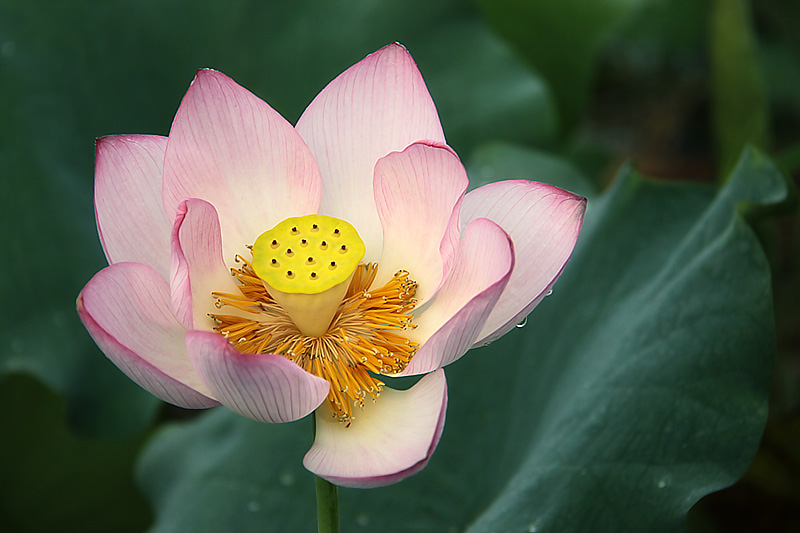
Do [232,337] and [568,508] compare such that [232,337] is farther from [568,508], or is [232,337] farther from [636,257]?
[636,257]

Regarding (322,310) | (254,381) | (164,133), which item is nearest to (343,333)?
(322,310)

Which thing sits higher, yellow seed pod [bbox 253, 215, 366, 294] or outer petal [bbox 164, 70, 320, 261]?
outer petal [bbox 164, 70, 320, 261]

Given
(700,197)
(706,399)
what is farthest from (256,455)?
(700,197)

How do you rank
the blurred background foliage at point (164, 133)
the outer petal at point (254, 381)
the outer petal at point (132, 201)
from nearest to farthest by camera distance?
the outer petal at point (254, 381)
the outer petal at point (132, 201)
the blurred background foliage at point (164, 133)

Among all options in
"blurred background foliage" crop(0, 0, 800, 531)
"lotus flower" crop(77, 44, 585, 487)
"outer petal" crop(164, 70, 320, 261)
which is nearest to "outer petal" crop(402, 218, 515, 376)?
"lotus flower" crop(77, 44, 585, 487)

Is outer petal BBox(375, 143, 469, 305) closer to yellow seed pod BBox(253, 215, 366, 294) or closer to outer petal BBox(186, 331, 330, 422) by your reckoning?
yellow seed pod BBox(253, 215, 366, 294)

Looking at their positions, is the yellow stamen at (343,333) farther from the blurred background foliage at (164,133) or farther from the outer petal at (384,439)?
the blurred background foliage at (164,133)

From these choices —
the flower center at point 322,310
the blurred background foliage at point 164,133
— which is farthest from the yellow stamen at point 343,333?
the blurred background foliage at point 164,133

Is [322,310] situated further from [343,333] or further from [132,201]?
[132,201]
